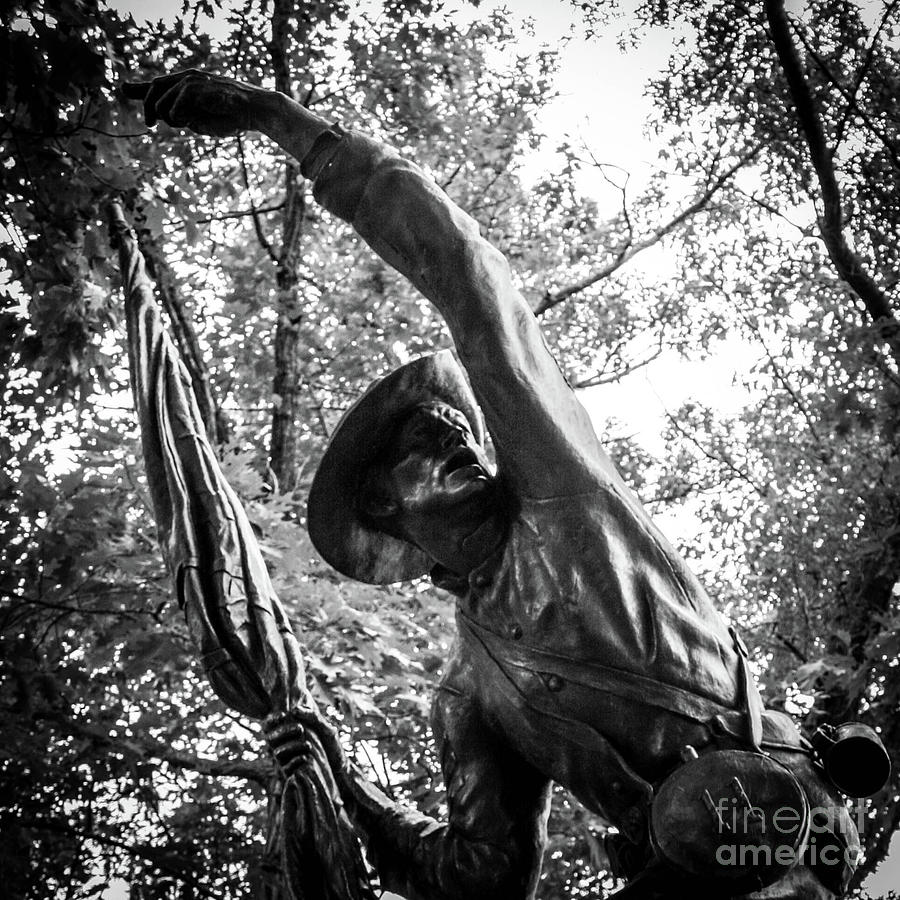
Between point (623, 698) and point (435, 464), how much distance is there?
644 mm

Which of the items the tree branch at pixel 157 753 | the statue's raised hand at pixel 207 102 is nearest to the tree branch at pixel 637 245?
the tree branch at pixel 157 753

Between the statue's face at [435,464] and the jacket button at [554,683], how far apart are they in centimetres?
40

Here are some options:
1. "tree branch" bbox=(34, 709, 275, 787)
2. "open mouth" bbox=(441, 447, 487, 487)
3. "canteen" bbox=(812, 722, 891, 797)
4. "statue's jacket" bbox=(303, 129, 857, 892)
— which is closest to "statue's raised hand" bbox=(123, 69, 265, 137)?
"statue's jacket" bbox=(303, 129, 857, 892)

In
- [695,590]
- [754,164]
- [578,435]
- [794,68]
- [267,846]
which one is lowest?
[267,846]

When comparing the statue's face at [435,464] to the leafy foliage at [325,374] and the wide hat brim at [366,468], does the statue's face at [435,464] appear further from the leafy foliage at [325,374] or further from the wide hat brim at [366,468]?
the leafy foliage at [325,374]

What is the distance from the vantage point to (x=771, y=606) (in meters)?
9.75

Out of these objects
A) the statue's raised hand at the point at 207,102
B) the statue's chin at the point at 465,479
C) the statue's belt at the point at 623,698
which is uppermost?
the statue's raised hand at the point at 207,102

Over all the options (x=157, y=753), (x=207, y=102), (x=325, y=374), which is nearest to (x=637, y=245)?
(x=325, y=374)

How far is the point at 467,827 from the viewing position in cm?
242

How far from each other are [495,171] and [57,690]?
18.6ft

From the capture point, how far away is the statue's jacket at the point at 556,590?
2.26 metres

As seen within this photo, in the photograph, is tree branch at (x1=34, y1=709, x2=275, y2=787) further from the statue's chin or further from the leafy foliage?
the statue's chin

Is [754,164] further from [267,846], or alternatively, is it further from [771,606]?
[267,846]

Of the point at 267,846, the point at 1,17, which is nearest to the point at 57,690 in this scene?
the point at 1,17
